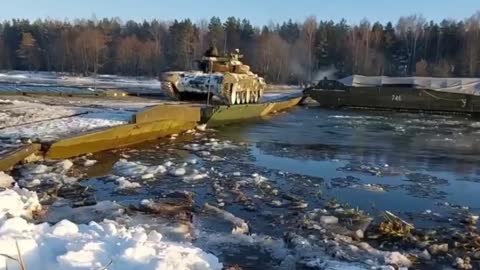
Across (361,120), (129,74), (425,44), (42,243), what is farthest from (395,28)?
(42,243)

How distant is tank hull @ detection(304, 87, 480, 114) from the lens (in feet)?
89.7

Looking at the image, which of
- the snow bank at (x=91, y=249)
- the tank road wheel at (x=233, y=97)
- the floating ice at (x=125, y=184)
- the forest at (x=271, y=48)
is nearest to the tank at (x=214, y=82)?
the tank road wheel at (x=233, y=97)

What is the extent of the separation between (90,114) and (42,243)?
11.2 meters

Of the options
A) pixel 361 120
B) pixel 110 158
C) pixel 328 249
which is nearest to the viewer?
pixel 328 249

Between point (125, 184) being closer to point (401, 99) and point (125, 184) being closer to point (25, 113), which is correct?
point (25, 113)

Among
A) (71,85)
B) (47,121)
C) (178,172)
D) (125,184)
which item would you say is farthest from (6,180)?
(71,85)

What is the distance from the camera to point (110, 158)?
10664mm

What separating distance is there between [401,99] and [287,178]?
20.0 m

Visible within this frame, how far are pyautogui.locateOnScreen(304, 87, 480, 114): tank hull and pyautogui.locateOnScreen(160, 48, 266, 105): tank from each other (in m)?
4.79

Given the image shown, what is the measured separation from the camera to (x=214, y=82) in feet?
76.2

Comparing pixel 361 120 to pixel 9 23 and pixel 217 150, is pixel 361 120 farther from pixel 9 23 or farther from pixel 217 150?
pixel 9 23

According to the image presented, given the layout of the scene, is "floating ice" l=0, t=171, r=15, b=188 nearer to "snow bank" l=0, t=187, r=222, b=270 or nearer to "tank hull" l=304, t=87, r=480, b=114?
"snow bank" l=0, t=187, r=222, b=270

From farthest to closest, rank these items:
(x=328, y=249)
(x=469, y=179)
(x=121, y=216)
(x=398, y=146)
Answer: (x=398, y=146) → (x=469, y=179) → (x=121, y=216) → (x=328, y=249)

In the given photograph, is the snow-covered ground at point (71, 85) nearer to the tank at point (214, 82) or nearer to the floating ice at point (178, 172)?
the tank at point (214, 82)
